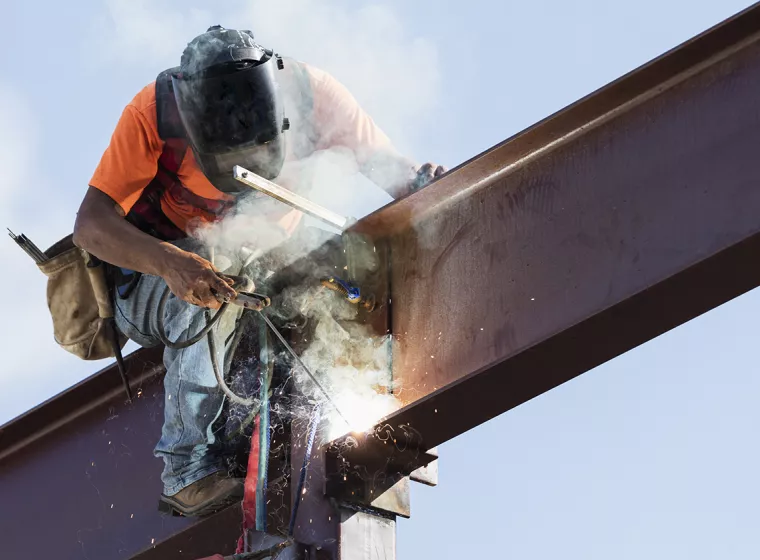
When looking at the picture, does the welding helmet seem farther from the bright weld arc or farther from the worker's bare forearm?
the bright weld arc

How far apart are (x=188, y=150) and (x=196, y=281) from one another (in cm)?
59

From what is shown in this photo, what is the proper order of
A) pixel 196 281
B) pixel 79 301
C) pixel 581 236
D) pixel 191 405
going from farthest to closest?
pixel 79 301 → pixel 191 405 → pixel 196 281 → pixel 581 236

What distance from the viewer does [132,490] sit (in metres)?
5.24

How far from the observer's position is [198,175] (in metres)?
4.62

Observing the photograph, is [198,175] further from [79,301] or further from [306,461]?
[306,461]

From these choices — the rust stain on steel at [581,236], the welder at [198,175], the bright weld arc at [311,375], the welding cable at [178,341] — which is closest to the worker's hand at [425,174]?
the welder at [198,175]

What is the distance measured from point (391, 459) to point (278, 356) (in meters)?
0.61

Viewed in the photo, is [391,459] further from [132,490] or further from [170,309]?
[132,490]

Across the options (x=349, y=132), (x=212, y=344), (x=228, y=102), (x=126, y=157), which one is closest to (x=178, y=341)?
(x=212, y=344)

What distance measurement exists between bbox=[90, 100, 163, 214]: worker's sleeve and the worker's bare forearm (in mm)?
37

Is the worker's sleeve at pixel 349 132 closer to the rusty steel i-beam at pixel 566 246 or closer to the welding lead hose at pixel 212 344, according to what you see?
the rusty steel i-beam at pixel 566 246

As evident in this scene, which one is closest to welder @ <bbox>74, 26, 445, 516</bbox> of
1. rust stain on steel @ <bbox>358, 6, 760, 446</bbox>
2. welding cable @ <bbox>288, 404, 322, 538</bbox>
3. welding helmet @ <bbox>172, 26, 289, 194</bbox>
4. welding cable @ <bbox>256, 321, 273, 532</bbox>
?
welding helmet @ <bbox>172, 26, 289, 194</bbox>

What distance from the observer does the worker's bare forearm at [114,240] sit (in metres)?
4.30

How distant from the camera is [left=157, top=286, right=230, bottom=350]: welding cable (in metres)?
4.32
